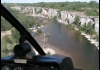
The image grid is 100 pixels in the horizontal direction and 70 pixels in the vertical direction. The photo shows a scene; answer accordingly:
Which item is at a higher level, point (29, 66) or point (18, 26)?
point (18, 26)

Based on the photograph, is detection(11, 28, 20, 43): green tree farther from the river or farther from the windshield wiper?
the river

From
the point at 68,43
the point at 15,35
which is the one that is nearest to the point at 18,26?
the point at 15,35

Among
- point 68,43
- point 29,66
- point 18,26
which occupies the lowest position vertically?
point 68,43

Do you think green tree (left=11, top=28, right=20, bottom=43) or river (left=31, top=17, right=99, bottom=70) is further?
river (left=31, top=17, right=99, bottom=70)

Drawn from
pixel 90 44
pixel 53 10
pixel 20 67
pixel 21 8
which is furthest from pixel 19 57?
pixel 90 44

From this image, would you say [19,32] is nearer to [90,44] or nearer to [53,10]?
[53,10]

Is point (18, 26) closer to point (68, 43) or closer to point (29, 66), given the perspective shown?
point (29, 66)

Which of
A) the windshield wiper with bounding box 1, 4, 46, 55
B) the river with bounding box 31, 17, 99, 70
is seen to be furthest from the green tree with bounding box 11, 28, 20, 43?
the river with bounding box 31, 17, 99, 70

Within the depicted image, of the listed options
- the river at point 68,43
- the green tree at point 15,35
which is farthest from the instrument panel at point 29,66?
the river at point 68,43
